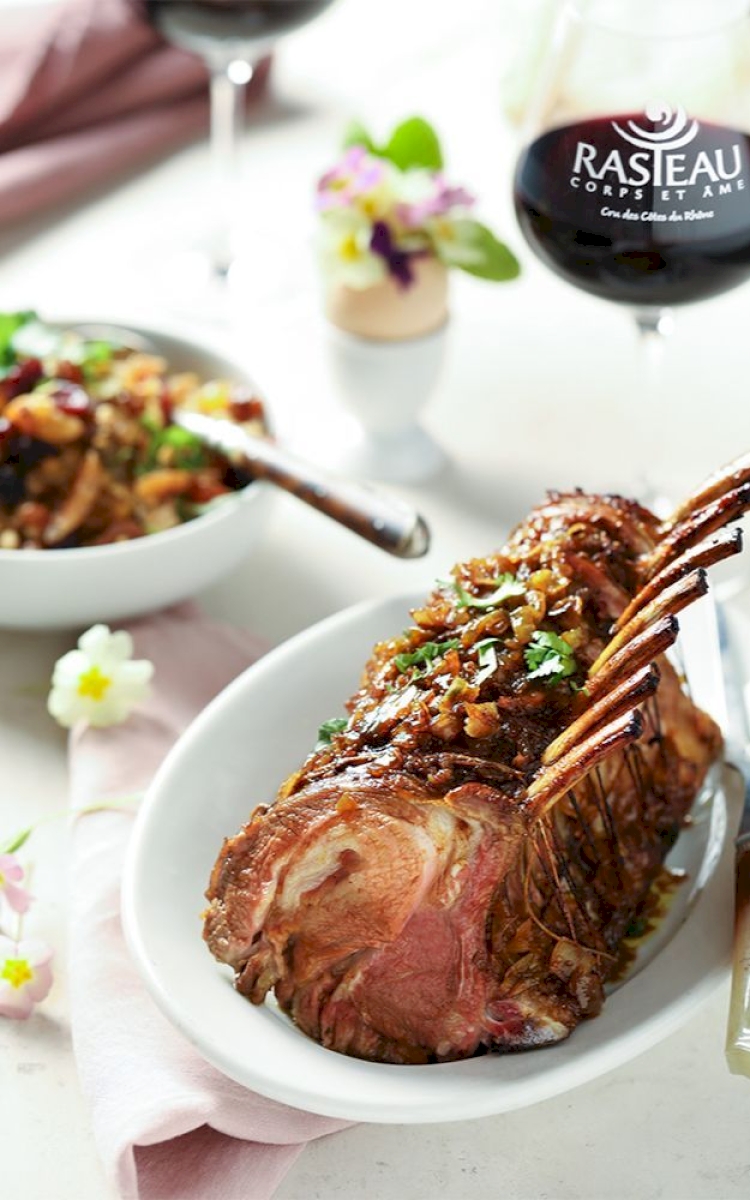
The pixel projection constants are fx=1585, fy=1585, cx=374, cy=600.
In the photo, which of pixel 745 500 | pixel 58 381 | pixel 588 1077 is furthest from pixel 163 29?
pixel 588 1077

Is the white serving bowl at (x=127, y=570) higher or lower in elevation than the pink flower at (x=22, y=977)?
higher

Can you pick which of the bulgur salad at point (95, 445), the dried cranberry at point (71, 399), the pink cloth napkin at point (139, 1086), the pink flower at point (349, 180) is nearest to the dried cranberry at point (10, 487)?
the bulgur salad at point (95, 445)

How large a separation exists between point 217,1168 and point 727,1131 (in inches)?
18.1

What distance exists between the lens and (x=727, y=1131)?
1429mm

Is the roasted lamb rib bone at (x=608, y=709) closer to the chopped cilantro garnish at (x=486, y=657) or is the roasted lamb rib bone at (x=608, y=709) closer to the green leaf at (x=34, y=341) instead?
the chopped cilantro garnish at (x=486, y=657)

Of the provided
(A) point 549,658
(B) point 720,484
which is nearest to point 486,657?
(A) point 549,658

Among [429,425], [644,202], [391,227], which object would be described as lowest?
[429,425]

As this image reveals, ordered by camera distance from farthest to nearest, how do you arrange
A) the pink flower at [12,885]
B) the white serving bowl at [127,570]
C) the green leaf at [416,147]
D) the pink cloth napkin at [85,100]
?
the pink cloth napkin at [85,100] → the green leaf at [416,147] → the white serving bowl at [127,570] → the pink flower at [12,885]

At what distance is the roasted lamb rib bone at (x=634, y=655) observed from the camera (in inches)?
50.3

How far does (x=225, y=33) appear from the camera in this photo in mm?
2521

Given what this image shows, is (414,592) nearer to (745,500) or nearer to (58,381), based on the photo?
(745,500)

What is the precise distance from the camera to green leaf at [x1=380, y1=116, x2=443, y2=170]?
2297mm

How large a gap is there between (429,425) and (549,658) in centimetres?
108

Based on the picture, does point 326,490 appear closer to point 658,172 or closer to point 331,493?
point 331,493
